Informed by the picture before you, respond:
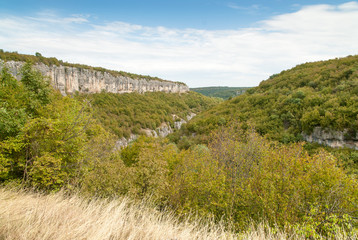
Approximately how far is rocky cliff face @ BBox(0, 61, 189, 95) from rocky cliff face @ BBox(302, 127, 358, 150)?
3795cm

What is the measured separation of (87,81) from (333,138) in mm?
63467

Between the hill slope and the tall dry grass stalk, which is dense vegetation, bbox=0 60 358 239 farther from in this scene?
the hill slope

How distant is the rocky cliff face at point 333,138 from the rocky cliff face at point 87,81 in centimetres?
3795

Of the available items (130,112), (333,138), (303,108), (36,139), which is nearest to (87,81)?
(130,112)

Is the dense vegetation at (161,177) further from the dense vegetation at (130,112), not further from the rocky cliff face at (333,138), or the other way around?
the dense vegetation at (130,112)

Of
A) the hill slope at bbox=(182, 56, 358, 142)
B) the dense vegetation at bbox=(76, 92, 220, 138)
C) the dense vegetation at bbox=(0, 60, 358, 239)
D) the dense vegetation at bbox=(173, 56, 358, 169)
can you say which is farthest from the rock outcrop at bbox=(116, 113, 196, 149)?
the dense vegetation at bbox=(0, 60, 358, 239)

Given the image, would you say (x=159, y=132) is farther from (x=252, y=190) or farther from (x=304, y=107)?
(x=252, y=190)

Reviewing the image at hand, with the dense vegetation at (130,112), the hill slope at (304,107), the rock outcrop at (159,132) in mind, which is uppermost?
the hill slope at (304,107)

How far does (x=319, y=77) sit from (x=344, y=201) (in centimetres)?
3351

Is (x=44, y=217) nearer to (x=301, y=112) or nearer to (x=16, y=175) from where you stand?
(x=16, y=175)

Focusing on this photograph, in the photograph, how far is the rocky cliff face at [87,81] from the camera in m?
45.2

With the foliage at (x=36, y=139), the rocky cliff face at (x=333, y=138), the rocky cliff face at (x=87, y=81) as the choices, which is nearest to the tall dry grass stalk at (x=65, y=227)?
the foliage at (x=36, y=139)

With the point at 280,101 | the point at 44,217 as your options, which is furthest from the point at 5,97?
the point at 280,101

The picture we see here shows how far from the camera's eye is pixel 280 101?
31.4m
